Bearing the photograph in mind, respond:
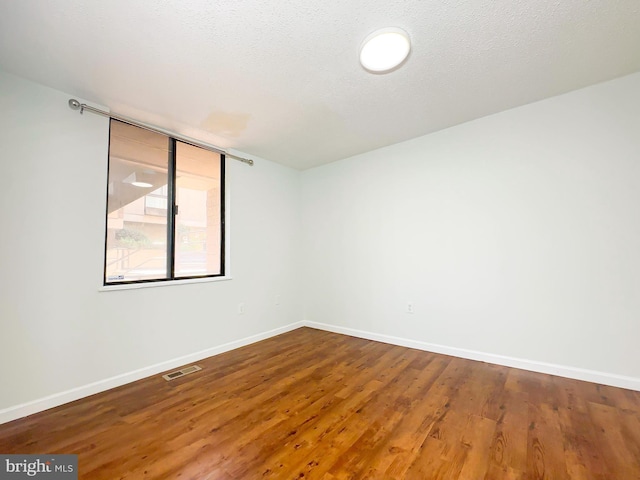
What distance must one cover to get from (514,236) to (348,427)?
231 centimetres

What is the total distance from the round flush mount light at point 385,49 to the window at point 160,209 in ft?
7.38

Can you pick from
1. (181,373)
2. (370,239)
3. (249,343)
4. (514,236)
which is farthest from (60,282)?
(514,236)

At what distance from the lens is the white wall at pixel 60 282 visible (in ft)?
6.37

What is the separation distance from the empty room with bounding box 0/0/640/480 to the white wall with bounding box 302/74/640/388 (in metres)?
0.02

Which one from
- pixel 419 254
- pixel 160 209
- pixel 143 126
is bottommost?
pixel 419 254

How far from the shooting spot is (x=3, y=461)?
4.91ft

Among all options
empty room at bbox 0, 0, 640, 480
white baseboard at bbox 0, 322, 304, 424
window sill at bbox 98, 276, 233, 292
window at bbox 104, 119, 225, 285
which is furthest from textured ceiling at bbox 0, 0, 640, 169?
white baseboard at bbox 0, 322, 304, 424

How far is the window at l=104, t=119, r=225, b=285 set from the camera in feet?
8.49

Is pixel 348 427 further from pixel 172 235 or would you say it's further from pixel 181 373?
pixel 172 235

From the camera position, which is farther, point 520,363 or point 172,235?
point 172,235

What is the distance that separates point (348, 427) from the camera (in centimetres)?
177

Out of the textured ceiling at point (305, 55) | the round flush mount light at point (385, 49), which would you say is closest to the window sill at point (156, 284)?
the textured ceiling at point (305, 55)

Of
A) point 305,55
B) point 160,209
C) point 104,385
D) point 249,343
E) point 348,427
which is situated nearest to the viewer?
point 348,427

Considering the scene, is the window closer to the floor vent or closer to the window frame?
the window frame
